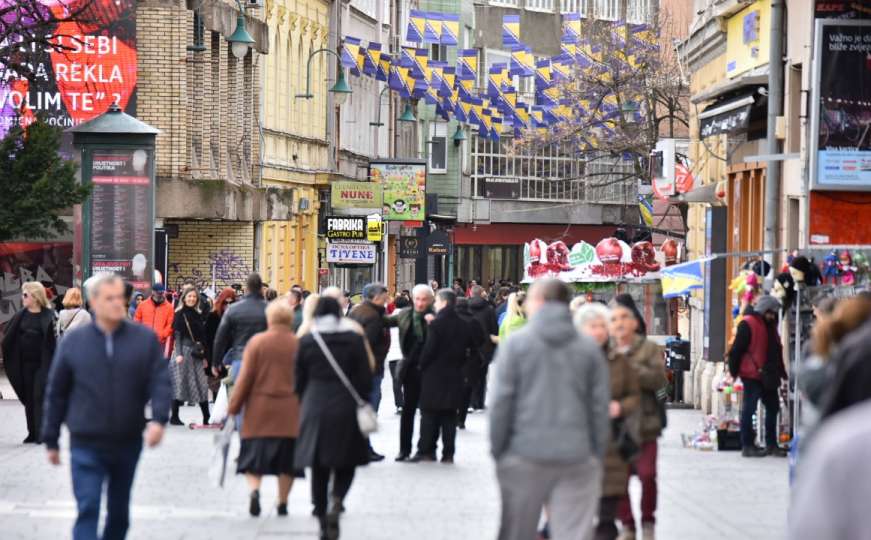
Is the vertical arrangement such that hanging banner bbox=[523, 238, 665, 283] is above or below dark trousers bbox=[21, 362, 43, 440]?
above

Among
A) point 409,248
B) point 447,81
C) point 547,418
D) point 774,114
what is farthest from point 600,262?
point 409,248

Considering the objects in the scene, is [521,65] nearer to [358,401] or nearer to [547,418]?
[358,401]

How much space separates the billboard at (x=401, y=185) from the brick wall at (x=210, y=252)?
16.9m

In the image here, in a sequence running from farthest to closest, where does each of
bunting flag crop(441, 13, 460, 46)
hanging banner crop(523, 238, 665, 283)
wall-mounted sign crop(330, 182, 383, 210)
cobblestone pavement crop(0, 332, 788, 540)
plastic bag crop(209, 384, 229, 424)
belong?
bunting flag crop(441, 13, 460, 46), wall-mounted sign crop(330, 182, 383, 210), hanging banner crop(523, 238, 665, 283), plastic bag crop(209, 384, 229, 424), cobblestone pavement crop(0, 332, 788, 540)

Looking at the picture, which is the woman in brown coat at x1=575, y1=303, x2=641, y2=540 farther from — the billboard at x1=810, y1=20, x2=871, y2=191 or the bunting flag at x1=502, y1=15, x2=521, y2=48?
the bunting flag at x1=502, y1=15, x2=521, y2=48

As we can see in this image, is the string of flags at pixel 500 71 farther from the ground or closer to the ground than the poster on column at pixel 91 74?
farther from the ground

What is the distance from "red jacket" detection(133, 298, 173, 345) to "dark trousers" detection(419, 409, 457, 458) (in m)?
5.54

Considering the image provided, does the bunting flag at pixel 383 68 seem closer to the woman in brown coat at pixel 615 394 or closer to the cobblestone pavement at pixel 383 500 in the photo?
the cobblestone pavement at pixel 383 500

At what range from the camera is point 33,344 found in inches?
744

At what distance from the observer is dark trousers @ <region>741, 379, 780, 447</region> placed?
18469mm

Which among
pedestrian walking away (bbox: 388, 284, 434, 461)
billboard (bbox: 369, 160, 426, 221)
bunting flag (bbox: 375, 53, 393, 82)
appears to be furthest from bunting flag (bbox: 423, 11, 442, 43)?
pedestrian walking away (bbox: 388, 284, 434, 461)

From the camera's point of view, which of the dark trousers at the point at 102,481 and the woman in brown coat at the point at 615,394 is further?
the woman in brown coat at the point at 615,394

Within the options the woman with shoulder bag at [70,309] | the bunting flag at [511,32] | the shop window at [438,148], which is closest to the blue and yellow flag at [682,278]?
the woman with shoulder bag at [70,309]

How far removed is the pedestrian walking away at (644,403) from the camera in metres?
10.8
